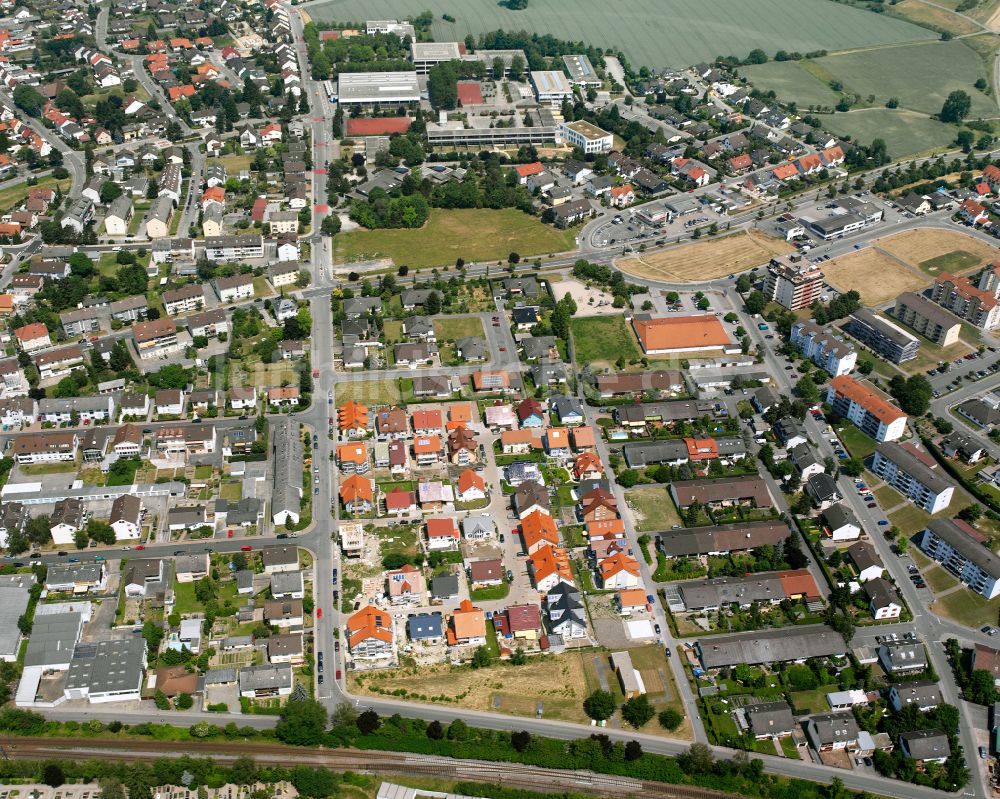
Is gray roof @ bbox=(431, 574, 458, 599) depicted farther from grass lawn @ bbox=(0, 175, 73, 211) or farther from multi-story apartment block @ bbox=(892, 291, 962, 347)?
grass lawn @ bbox=(0, 175, 73, 211)

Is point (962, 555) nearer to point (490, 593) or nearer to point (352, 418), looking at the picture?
point (490, 593)

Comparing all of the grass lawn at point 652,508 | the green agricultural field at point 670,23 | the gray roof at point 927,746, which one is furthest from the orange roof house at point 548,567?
the green agricultural field at point 670,23

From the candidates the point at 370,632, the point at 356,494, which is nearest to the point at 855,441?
the point at 356,494

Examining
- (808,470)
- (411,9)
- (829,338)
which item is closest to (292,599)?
(808,470)

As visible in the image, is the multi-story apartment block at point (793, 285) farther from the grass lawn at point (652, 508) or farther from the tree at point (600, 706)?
the tree at point (600, 706)

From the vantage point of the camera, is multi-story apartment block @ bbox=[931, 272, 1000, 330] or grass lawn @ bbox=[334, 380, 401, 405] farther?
multi-story apartment block @ bbox=[931, 272, 1000, 330]

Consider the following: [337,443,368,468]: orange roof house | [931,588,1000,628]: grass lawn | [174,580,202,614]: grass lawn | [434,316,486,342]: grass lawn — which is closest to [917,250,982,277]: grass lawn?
[931,588,1000,628]: grass lawn

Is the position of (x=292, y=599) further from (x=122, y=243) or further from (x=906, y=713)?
(x=122, y=243)
